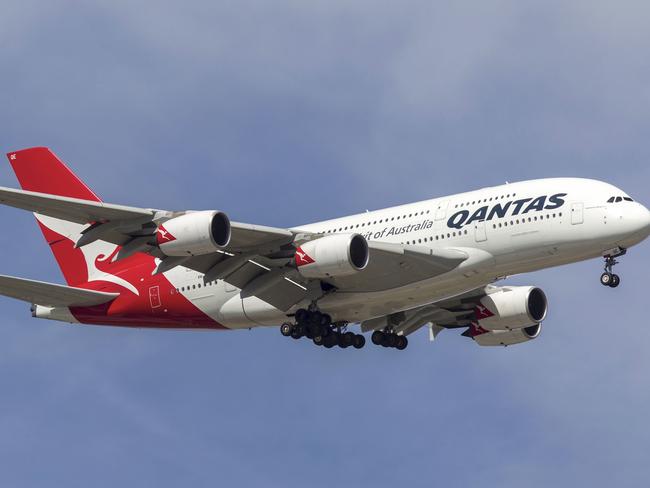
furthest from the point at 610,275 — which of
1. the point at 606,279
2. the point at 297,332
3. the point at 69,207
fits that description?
the point at 69,207

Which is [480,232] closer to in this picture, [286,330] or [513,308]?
[513,308]

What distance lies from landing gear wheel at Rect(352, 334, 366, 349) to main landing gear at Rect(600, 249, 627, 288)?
952 centimetres

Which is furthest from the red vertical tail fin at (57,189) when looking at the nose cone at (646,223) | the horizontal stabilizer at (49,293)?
the nose cone at (646,223)

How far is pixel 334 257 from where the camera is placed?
149ft

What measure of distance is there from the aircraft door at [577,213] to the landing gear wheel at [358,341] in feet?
32.0

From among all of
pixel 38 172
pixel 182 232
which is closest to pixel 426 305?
pixel 182 232

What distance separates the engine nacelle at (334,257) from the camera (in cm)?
4553

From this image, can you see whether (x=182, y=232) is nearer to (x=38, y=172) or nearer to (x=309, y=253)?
(x=309, y=253)

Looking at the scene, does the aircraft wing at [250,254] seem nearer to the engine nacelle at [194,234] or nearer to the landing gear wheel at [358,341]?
the engine nacelle at [194,234]

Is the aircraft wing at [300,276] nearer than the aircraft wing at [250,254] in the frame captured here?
No

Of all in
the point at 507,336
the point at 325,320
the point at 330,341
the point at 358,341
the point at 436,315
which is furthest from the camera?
the point at 507,336

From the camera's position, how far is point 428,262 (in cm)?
4644

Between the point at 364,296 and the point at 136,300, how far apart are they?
874cm

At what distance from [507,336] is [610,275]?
27.7 ft
